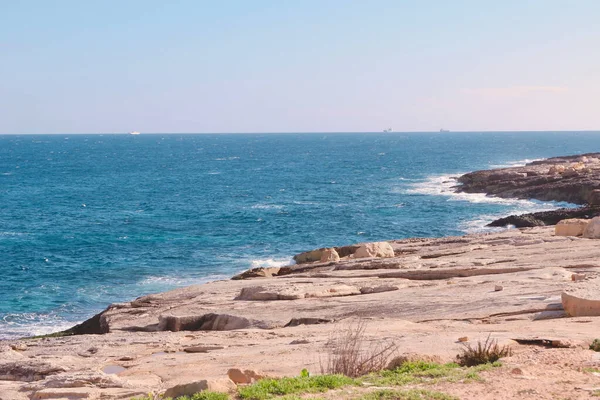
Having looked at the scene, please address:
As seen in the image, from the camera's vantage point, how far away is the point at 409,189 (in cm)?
9019

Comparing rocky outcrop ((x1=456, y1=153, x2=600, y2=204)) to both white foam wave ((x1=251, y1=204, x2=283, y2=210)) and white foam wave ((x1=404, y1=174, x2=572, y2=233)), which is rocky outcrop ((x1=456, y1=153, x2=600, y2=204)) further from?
white foam wave ((x1=251, y1=204, x2=283, y2=210))

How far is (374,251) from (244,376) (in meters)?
21.7

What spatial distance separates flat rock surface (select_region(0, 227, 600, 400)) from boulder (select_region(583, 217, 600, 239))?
84 centimetres

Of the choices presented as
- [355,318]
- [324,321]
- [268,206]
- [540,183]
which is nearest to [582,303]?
[355,318]

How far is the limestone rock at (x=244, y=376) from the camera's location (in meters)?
13.7

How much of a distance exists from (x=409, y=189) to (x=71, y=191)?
4353 cm

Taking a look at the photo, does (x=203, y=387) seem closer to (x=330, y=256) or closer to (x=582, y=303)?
(x=582, y=303)

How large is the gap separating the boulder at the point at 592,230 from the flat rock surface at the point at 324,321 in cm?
84

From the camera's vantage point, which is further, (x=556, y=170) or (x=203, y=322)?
(x=556, y=170)

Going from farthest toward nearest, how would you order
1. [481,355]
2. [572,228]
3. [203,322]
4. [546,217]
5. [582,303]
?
[546,217] → [572,228] → [203,322] → [582,303] → [481,355]

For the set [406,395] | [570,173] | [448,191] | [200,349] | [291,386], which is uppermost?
[570,173]

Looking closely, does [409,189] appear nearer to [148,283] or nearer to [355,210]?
[355,210]

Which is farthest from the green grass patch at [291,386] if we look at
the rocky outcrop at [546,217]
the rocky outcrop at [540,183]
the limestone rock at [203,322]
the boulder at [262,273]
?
the rocky outcrop at [540,183]

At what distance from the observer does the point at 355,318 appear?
2116 cm
